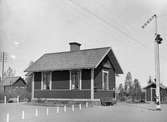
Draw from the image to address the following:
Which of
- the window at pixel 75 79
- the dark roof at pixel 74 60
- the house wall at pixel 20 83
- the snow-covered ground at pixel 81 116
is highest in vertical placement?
the dark roof at pixel 74 60

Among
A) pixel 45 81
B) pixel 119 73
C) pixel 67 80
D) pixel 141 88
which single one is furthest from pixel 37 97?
pixel 141 88

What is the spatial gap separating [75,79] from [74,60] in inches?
53.4

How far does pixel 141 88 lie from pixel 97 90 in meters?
12.8

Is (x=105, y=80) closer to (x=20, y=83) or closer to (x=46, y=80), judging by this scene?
(x=46, y=80)

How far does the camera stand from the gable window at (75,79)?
1676cm

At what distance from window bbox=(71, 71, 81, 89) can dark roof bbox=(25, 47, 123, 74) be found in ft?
1.73

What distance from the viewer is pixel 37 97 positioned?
728 inches

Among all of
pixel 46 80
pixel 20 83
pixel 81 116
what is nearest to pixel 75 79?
pixel 46 80

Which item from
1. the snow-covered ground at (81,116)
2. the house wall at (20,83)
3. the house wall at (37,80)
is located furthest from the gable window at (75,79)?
the house wall at (20,83)

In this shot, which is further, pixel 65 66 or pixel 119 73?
pixel 119 73

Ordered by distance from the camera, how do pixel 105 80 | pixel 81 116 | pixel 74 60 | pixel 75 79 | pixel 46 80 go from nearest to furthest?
pixel 81 116, pixel 75 79, pixel 74 60, pixel 105 80, pixel 46 80

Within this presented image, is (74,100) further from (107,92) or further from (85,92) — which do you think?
(107,92)

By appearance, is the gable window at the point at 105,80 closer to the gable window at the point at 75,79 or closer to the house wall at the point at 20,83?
the gable window at the point at 75,79

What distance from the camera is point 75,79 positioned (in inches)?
669
